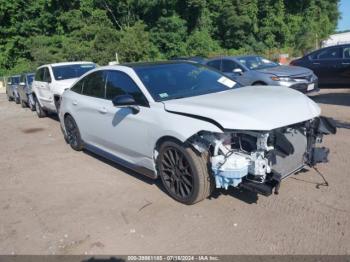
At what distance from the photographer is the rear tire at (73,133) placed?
6.35 metres

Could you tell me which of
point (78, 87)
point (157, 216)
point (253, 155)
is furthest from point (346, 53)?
point (157, 216)

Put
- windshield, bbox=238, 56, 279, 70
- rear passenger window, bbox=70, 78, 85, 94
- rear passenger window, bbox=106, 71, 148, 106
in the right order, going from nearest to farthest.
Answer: rear passenger window, bbox=106, 71, 148, 106, rear passenger window, bbox=70, 78, 85, 94, windshield, bbox=238, 56, 279, 70

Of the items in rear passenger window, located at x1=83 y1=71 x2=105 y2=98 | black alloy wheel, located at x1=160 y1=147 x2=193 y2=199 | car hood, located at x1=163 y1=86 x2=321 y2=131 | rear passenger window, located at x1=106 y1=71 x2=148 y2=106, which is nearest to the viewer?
car hood, located at x1=163 y1=86 x2=321 y2=131

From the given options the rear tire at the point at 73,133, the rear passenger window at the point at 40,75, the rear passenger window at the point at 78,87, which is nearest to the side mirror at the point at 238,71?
the rear passenger window at the point at 78,87

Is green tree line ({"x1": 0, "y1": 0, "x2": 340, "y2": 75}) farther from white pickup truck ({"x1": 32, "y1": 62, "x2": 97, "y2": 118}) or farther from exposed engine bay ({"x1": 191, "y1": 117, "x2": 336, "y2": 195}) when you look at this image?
exposed engine bay ({"x1": 191, "y1": 117, "x2": 336, "y2": 195})

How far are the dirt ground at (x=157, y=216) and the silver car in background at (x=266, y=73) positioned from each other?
385 cm

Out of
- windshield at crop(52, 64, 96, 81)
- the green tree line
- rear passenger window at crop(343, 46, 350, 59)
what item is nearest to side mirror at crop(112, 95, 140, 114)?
windshield at crop(52, 64, 96, 81)

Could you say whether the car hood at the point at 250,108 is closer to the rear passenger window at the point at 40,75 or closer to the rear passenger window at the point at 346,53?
the rear passenger window at the point at 346,53

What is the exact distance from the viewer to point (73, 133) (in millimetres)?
6566

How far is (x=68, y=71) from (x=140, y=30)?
26925mm

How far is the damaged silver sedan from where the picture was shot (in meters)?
3.67

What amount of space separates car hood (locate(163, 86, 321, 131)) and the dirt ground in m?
1.01

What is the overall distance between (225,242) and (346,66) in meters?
9.30

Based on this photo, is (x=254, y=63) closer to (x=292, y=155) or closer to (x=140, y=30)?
(x=292, y=155)
